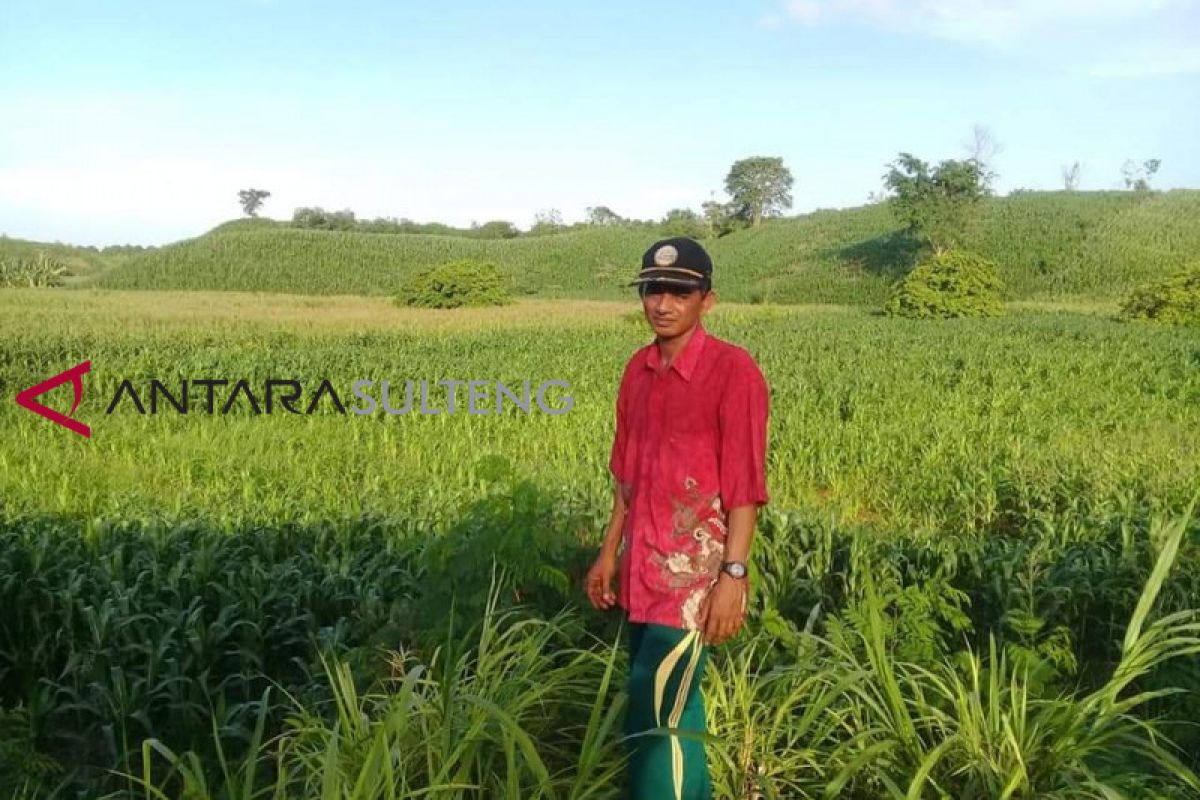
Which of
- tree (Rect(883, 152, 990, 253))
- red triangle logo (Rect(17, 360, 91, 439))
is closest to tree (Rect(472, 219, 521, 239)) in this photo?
tree (Rect(883, 152, 990, 253))

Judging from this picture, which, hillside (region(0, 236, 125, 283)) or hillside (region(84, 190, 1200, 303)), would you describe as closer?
hillside (region(84, 190, 1200, 303))

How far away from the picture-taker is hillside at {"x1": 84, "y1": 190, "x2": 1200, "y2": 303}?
48.1 m

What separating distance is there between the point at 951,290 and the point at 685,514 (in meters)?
30.5

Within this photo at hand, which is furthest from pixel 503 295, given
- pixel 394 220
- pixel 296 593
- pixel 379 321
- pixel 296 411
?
pixel 394 220

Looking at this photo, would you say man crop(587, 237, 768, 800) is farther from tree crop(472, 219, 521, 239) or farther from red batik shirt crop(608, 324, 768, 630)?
tree crop(472, 219, 521, 239)

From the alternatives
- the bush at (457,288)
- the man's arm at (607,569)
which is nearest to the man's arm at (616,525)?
the man's arm at (607,569)

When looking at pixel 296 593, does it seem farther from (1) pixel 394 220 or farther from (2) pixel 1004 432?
(1) pixel 394 220

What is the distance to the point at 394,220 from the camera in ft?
366

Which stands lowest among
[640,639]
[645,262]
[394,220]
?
[640,639]

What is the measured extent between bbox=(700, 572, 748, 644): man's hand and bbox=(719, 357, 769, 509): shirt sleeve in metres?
0.23

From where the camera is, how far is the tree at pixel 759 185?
10612 centimetres

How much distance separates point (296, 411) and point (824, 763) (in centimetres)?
1096

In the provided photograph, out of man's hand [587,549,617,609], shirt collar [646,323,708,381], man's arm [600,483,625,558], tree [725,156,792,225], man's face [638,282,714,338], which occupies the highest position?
tree [725,156,792,225]

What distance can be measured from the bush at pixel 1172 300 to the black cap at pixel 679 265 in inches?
1066
